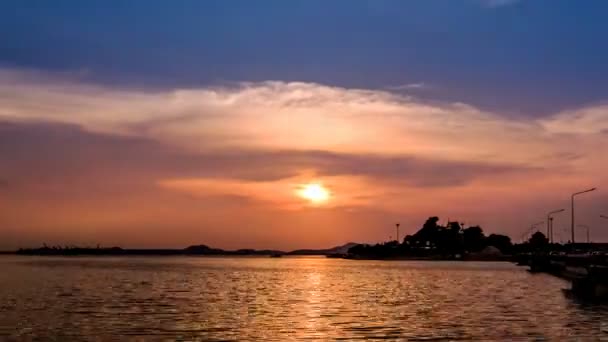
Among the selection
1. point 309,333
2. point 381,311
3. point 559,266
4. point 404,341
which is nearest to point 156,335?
point 309,333

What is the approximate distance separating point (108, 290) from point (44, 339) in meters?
56.7

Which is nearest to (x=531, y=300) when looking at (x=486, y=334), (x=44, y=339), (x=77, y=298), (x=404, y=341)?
(x=486, y=334)

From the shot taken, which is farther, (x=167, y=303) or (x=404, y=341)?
(x=167, y=303)

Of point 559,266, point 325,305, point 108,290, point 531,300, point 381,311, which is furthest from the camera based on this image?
point 559,266

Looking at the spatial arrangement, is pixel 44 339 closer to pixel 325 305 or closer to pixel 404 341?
pixel 404 341

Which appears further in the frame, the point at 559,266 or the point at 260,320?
the point at 559,266

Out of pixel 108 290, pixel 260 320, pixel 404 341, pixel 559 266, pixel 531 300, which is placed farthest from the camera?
pixel 559 266

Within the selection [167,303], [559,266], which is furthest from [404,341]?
[559,266]

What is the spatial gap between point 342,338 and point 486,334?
10.1 meters

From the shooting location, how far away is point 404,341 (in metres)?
49.8

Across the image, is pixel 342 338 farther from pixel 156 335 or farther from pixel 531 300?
pixel 531 300

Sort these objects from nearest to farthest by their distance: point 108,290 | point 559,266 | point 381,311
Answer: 1. point 381,311
2. point 108,290
3. point 559,266

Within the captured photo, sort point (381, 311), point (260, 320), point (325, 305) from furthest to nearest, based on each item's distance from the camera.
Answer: point (325, 305)
point (381, 311)
point (260, 320)

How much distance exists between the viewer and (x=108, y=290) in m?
107
